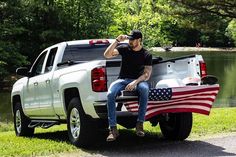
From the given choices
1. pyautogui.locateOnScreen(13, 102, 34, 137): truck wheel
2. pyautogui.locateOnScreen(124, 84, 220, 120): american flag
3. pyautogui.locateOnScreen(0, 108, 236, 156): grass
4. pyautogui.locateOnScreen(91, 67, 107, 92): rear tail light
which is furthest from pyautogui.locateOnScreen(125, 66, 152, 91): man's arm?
pyautogui.locateOnScreen(13, 102, 34, 137): truck wheel

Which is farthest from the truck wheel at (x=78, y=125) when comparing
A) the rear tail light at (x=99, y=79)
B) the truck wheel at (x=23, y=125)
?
the truck wheel at (x=23, y=125)

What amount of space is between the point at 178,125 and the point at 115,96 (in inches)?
79.6

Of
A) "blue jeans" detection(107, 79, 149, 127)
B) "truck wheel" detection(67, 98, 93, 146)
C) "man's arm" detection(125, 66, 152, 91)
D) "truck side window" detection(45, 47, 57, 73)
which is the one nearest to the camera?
"blue jeans" detection(107, 79, 149, 127)

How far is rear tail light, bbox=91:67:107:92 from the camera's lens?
827 cm

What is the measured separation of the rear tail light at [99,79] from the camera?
827cm

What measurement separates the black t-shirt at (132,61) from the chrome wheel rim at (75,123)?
104 centimetres

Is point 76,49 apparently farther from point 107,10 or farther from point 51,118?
point 107,10

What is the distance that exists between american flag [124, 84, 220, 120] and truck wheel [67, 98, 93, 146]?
30.5 inches

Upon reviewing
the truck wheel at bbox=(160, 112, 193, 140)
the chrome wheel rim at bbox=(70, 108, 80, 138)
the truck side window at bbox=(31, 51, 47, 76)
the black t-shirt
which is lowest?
the truck wheel at bbox=(160, 112, 193, 140)

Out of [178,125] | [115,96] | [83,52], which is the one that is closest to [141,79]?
[115,96]

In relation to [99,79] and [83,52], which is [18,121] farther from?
[99,79]

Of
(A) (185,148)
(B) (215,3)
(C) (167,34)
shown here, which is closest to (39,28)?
(B) (215,3)

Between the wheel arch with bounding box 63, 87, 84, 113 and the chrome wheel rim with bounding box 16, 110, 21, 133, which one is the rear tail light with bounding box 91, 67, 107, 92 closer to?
the wheel arch with bounding box 63, 87, 84, 113

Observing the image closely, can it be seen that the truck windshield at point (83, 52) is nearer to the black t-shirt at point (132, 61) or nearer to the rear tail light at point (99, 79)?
the black t-shirt at point (132, 61)
